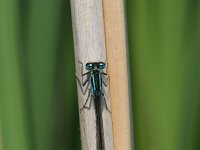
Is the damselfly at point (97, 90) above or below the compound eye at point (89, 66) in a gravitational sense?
below

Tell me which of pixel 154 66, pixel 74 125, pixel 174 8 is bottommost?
pixel 74 125

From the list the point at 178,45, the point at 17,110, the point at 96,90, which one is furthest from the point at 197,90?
the point at 17,110

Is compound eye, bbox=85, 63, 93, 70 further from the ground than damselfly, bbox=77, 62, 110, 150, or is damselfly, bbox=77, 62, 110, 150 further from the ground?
compound eye, bbox=85, 63, 93, 70

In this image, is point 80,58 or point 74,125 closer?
point 80,58

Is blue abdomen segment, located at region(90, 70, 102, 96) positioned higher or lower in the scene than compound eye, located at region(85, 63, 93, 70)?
lower

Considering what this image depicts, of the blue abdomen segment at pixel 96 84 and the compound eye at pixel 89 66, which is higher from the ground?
the compound eye at pixel 89 66

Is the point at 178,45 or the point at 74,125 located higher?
the point at 178,45

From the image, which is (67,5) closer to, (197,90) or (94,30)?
(94,30)
